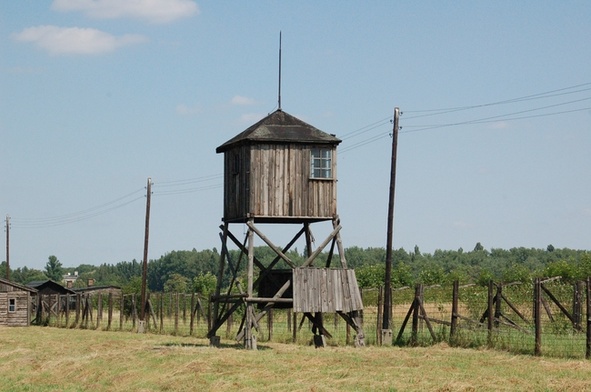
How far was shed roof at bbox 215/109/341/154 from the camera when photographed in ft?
118

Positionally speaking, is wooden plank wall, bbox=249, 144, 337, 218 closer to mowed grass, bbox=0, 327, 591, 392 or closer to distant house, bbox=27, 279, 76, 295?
mowed grass, bbox=0, 327, 591, 392

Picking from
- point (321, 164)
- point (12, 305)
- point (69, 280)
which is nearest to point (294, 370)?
point (321, 164)

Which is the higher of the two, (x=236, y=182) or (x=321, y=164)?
(x=321, y=164)

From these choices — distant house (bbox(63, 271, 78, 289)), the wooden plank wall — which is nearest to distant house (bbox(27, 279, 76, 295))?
distant house (bbox(63, 271, 78, 289))

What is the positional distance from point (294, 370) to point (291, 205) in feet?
35.3

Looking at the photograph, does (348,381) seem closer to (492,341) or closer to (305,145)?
(492,341)

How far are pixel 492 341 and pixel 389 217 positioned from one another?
281 inches

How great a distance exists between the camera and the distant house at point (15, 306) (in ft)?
221

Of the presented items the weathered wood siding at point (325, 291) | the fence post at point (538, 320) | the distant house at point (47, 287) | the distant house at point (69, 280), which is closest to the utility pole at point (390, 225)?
the weathered wood siding at point (325, 291)

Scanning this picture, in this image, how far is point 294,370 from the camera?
85.0 feet

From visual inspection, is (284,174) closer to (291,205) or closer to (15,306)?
(291,205)

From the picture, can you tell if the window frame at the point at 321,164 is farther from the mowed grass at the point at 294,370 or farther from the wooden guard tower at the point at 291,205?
the mowed grass at the point at 294,370

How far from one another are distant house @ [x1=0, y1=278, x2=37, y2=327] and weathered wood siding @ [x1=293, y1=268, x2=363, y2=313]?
37351 millimetres

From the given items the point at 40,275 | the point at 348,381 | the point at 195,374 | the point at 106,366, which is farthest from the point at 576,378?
the point at 40,275
